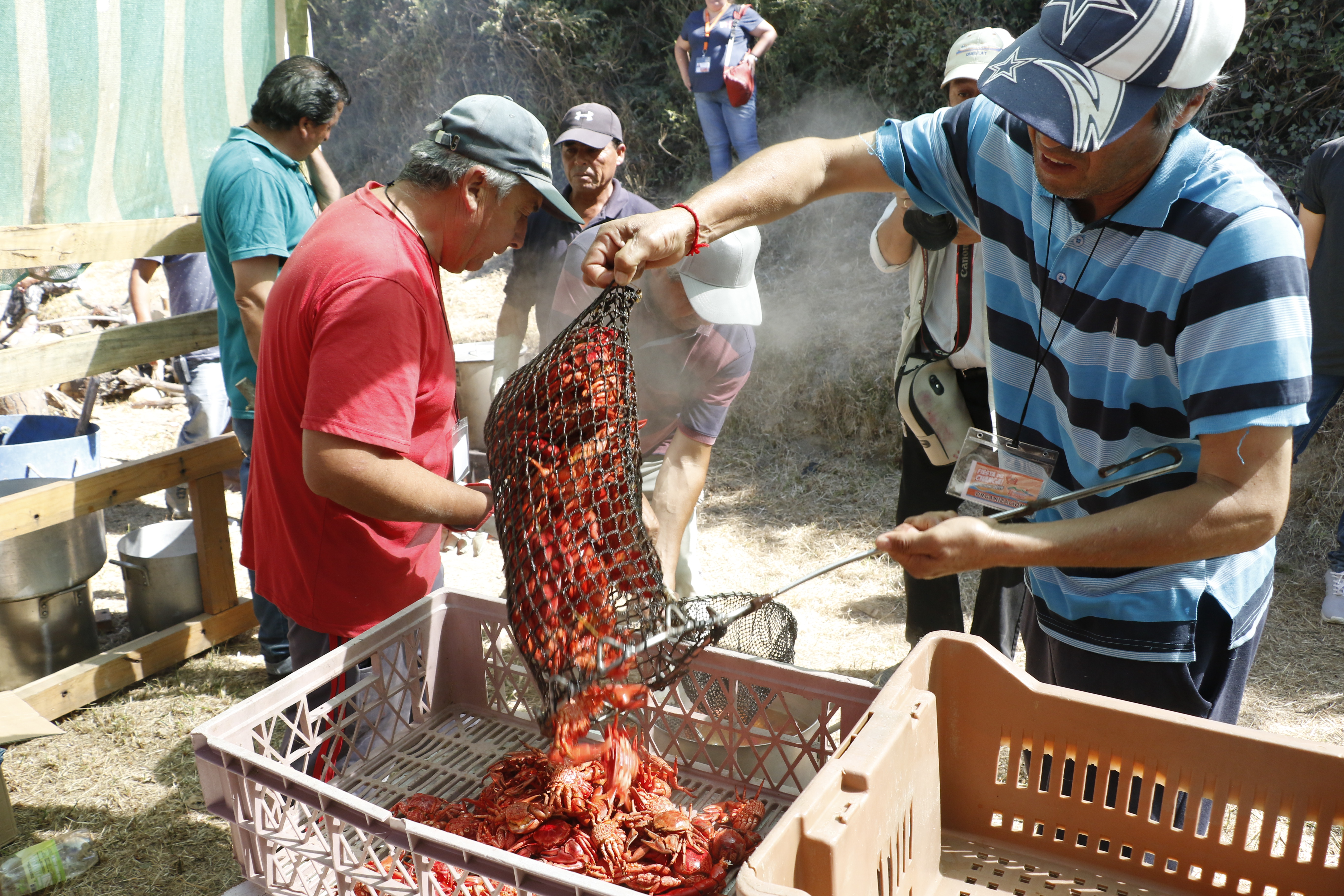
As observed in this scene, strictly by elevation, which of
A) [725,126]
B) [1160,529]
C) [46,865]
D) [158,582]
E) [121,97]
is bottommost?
[46,865]

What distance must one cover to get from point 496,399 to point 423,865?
3.20 feet

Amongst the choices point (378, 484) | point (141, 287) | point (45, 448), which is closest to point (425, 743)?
point (378, 484)

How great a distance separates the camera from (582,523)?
74.5 inches

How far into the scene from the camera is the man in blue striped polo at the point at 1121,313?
5.17ft

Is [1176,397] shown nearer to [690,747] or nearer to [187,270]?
[690,747]

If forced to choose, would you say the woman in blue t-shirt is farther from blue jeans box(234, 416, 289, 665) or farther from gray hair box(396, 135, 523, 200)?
gray hair box(396, 135, 523, 200)

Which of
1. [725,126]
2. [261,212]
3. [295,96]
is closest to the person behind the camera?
[261,212]

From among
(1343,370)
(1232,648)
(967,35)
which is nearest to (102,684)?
(1232,648)

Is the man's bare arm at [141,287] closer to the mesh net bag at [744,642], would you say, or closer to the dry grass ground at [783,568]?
the dry grass ground at [783,568]

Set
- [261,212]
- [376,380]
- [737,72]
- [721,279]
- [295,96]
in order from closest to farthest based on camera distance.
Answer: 1. [376,380]
2. [721,279]
3. [261,212]
4. [295,96]
5. [737,72]

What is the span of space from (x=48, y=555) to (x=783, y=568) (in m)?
3.77

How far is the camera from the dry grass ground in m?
3.33

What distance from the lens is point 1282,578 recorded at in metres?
5.22

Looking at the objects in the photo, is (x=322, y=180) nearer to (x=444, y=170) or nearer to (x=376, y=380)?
(x=444, y=170)
